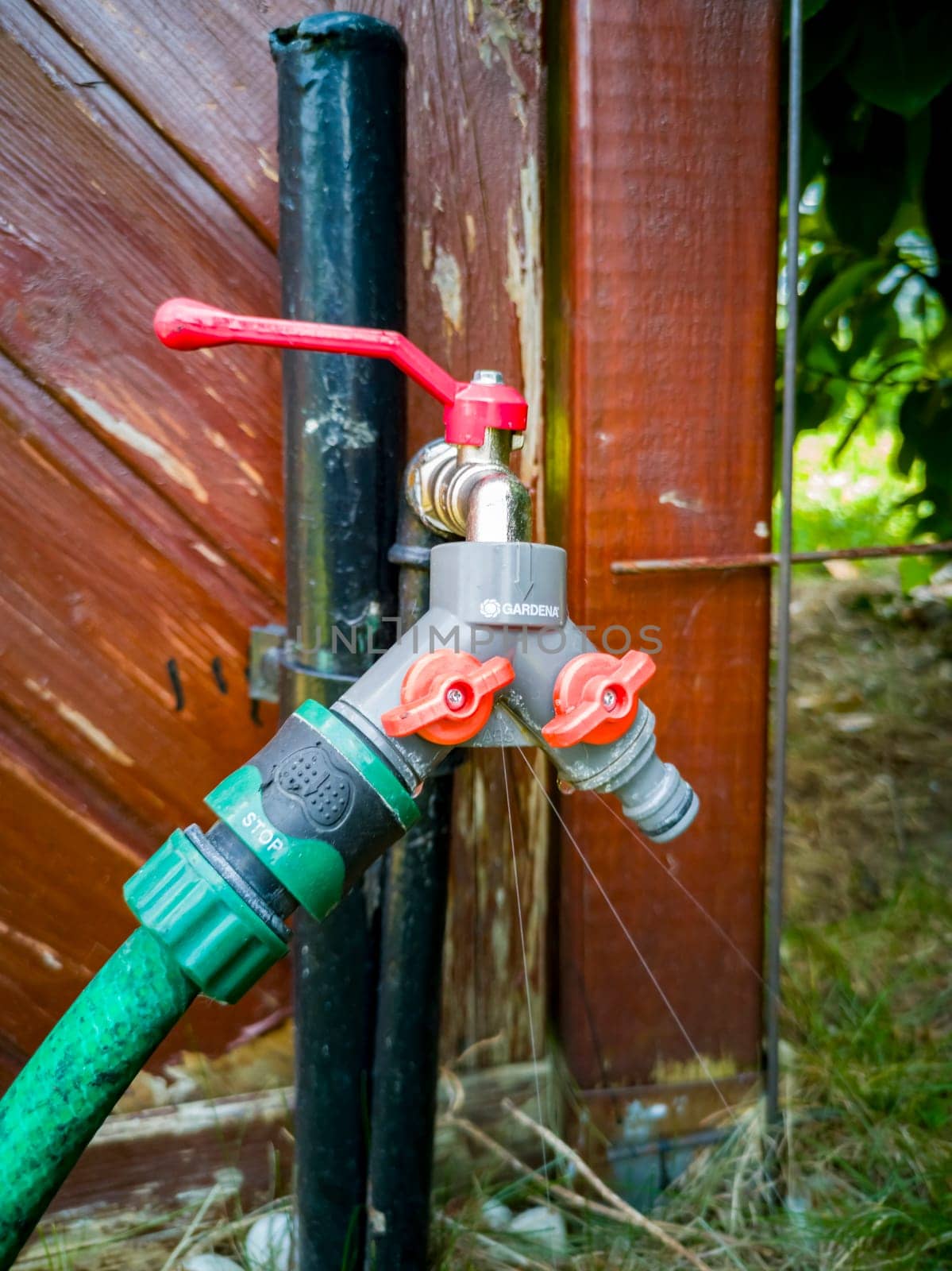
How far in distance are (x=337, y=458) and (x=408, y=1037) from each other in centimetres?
59

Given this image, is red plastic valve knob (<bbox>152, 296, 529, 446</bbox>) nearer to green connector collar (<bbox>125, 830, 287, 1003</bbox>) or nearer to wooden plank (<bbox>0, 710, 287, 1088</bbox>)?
green connector collar (<bbox>125, 830, 287, 1003</bbox>)

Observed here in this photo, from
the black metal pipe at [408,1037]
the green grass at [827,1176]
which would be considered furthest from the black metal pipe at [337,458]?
the green grass at [827,1176]

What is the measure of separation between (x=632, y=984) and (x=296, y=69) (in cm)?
104

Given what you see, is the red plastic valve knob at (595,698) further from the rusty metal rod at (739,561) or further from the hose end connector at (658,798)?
the rusty metal rod at (739,561)

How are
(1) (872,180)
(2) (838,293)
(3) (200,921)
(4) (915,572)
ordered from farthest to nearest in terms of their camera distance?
(4) (915,572), (2) (838,293), (1) (872,180), (3) (200,921)

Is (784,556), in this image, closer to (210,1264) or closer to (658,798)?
(658,798)

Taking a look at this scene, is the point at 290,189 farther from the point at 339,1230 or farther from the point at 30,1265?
the point at 30,1265

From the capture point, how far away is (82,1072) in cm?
63

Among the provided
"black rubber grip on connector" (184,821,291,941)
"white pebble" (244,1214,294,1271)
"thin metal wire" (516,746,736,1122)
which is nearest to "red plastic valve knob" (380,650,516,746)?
"black rubber grip on connector" (184,821,291,941)

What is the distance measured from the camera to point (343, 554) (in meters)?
0.90

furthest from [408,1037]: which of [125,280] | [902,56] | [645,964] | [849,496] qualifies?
[849,496]

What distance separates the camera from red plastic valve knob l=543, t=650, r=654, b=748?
64 centimetres

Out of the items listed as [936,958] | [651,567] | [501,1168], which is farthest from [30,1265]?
[936,958]

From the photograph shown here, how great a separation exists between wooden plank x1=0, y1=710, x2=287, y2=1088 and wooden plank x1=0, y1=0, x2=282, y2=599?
12.8 inches
